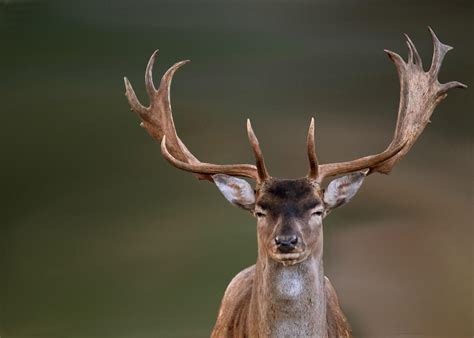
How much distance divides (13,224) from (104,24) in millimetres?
928

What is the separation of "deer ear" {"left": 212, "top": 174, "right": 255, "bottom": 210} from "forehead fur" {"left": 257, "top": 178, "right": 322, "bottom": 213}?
0.23 ft

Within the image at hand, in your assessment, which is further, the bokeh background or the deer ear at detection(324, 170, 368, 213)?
the bokeh background

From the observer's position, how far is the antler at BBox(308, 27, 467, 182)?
223 cm

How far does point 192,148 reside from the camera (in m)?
3.03

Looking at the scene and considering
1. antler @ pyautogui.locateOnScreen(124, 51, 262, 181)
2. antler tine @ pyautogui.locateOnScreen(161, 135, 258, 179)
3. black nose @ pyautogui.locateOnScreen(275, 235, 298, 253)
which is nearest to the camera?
black nose @ pyautogui.locateOnScreen(275, 235, 298, 253)

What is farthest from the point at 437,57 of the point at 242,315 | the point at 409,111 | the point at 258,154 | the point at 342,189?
the point at 242,315

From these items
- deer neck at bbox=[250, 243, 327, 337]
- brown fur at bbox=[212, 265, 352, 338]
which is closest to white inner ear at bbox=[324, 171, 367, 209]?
deer neck at bbox=[250, 243, 327, 337]

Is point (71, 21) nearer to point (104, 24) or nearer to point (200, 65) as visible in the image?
point (104, 24)

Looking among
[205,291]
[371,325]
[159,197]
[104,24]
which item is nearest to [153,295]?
[205,291]

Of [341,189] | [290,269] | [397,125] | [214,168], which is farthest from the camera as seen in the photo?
[397,125]

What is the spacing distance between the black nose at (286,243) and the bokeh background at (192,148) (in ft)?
3.80

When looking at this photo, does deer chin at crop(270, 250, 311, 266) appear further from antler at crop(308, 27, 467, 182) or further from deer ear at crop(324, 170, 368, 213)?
antler at crop(308, 27, 467, 182)

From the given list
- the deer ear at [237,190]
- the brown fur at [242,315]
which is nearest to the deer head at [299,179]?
the deer ear at [237,190]

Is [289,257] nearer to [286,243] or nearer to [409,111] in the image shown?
[286,243]
